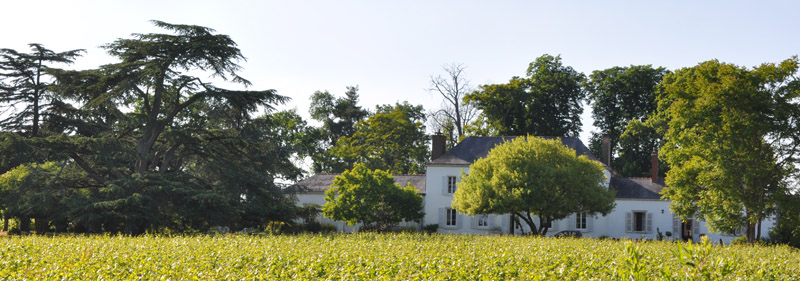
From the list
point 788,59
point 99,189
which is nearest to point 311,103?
point 99,189

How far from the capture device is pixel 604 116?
4859 cm

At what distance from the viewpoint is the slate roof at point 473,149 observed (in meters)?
38.8

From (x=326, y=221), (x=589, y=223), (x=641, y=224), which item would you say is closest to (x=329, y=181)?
(x=326, y=221)

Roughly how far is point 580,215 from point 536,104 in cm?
1311

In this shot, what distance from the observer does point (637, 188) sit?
3709 centimetres

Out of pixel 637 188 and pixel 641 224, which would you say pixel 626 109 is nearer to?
pixel 637 188

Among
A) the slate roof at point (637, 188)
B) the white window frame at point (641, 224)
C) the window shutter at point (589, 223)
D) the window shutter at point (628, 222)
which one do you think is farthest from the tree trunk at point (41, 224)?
the white window frame at point (641, 224)

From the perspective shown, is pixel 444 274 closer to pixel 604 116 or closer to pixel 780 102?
pixel 780 102

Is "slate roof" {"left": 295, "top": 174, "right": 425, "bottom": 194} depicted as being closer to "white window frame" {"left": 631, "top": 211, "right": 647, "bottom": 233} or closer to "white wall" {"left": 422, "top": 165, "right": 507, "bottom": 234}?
"white wall" {"left": 422, "top": 165, "right": 507, "bottom": 234}

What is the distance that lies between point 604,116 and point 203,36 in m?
28.8

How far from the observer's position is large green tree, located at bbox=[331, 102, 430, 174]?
5088cm

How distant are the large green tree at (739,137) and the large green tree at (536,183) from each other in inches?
157

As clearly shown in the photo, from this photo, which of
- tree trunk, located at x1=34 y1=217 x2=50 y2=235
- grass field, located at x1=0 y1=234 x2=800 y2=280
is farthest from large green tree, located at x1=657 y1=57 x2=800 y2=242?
tree trunk, located at x1=34 y1=217 x2=50 y2=235

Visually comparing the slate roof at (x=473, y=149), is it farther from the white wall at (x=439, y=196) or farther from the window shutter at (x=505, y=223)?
the window shutter at (x=505, y=223)
